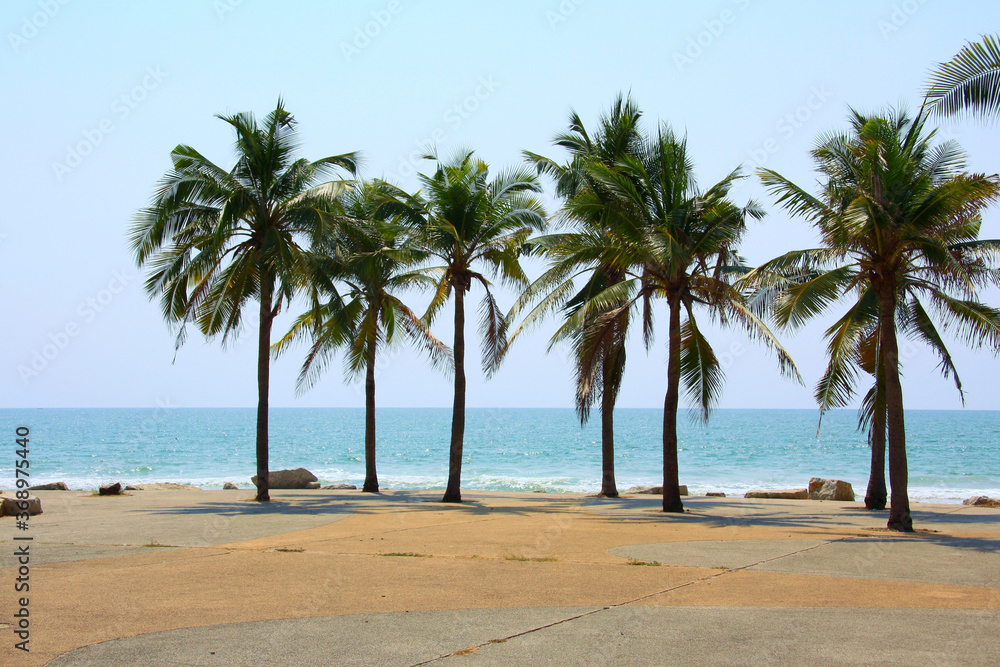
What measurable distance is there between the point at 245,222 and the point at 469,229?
17.3 feet

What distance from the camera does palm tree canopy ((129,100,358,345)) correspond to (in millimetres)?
17906

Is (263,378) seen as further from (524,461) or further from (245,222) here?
(524,461)

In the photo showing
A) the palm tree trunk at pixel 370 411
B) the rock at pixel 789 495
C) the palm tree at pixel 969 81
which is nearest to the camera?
the palm tree at pixel 969 81

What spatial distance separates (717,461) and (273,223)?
4702 cm

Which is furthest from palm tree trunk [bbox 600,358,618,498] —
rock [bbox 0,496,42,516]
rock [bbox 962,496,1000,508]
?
rock [bbox 0,496,42,516]

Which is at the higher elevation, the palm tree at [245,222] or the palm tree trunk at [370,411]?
the palm tree at [245,222]

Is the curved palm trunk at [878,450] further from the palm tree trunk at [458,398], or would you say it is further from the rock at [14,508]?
the rock at [14,508]

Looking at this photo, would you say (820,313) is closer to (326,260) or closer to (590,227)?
(590,227)

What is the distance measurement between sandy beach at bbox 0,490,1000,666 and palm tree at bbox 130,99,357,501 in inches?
260

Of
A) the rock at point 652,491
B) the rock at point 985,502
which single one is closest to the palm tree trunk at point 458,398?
the rock at point 652,491

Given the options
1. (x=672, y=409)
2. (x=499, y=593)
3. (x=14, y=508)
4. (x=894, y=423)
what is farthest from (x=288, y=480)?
(x=499, y=593)

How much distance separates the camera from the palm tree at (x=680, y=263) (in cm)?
1642

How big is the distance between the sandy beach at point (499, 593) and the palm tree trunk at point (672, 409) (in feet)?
10.5

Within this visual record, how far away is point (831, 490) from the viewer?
23141 mm
